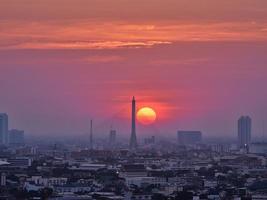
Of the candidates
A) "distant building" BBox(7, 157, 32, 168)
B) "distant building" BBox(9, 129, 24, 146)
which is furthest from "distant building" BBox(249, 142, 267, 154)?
"distant building" BBox(9, 129, 24, 146)

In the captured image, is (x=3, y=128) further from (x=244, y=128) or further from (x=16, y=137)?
(x=244, y=128)

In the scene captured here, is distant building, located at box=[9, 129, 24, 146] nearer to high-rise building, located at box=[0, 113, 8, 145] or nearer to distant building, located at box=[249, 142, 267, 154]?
high-rise building, located at box=[0, 113, 8, 145]

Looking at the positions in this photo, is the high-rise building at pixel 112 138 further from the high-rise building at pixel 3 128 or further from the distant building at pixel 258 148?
the distant building at pixel 258 148

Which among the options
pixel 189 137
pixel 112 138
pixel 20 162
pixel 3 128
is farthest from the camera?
pixel 189 137

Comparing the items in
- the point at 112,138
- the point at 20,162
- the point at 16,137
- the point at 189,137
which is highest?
the point at 189,137

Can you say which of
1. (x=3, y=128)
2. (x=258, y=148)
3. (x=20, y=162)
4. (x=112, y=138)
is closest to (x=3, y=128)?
(x=3, y=128)

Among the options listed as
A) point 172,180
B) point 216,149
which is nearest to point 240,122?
point 216,149

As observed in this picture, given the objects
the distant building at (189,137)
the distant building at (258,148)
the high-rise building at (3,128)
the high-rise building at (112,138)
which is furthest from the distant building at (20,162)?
the distant building at (189,137)

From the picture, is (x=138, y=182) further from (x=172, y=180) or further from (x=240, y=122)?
(x=240, y=122)
